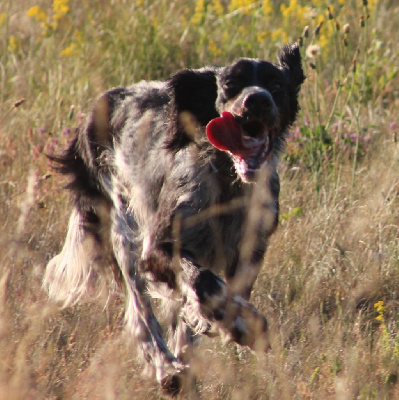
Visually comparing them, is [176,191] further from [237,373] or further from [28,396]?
[28,396]

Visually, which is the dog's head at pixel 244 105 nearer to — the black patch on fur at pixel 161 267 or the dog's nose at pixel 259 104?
the dog's nose at pixel 259 104

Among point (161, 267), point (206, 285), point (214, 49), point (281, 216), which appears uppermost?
point (206, 285)

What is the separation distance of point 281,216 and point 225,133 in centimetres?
143

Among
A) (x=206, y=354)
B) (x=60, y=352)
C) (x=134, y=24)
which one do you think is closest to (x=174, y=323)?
(x=206, y=354)

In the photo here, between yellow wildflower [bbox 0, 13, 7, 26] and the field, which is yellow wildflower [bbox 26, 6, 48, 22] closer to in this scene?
the field

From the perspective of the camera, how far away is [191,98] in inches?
158

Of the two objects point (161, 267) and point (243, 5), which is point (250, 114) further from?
point (243, 5)

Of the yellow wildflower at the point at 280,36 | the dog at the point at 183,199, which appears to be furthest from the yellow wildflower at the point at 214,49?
the dog at the point at 183,199

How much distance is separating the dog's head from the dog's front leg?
0.46 m

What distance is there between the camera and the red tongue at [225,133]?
361 centimetres

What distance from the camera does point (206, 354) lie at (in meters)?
3.93

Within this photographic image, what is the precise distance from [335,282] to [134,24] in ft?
10.8

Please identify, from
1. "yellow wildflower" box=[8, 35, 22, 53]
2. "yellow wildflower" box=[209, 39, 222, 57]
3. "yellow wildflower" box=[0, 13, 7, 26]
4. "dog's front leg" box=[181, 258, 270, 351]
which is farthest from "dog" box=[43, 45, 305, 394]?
"yellow wildflower" box=[0, 13, 7, 26]

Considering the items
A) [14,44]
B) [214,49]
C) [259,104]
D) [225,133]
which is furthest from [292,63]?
[14,44]
